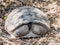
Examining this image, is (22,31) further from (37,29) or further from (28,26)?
(37,29)

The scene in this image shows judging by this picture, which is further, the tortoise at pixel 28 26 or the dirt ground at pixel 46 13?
the tortoise at pixel 28 26

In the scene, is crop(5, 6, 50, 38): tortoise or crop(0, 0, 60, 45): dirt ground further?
crop(5, 6, 50, 38): tortoise

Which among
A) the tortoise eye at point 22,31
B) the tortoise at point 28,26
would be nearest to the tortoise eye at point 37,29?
the tortoise at point 28,26

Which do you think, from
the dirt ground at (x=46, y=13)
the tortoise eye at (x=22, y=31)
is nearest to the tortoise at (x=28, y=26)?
the tortoise eye at (x=22, y=31)

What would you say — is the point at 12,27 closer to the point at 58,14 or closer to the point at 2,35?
the point at 2,35

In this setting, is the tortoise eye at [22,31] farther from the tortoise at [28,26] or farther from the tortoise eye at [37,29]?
the tortoise eye at [37,29]

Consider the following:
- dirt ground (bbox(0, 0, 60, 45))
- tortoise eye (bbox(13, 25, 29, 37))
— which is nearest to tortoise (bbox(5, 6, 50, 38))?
tortoise eye (bbox(13, 25, 29, 37))

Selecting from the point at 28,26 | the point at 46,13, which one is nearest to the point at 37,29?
the point at 28,26

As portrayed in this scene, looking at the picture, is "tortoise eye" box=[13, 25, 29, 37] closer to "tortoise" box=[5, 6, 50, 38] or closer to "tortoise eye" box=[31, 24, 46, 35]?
"tortoise" box=[5, 6, 50, 38]
